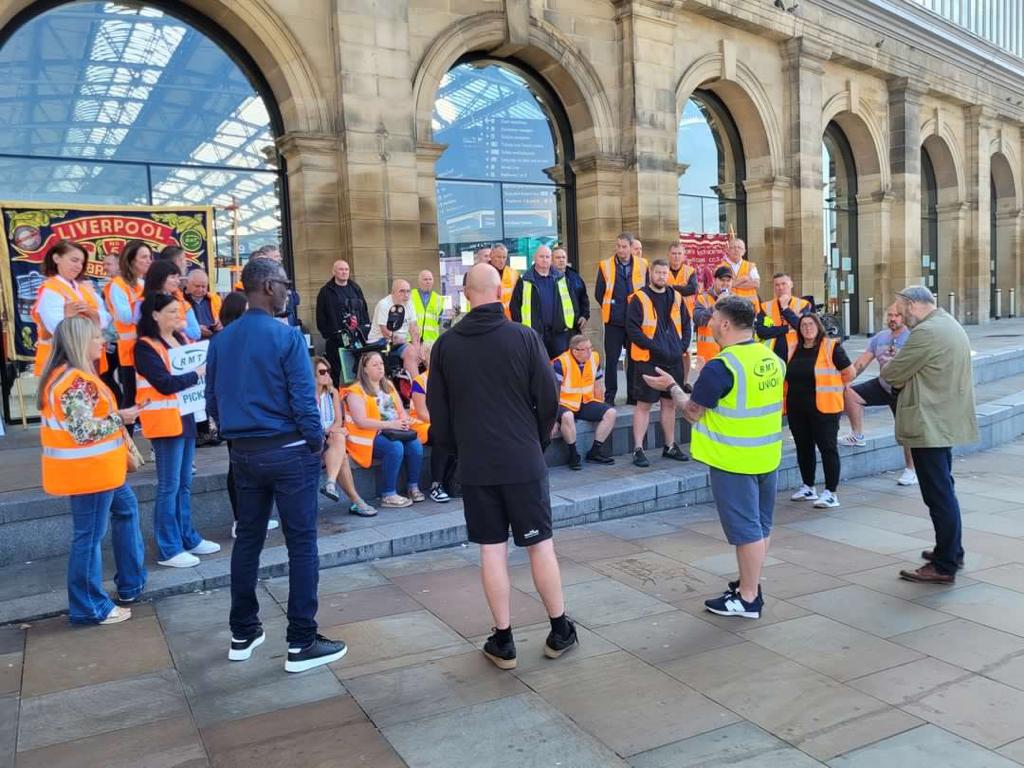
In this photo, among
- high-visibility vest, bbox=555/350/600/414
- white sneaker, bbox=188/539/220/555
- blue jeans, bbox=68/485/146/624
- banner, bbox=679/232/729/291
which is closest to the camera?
blue jeans, bbox=68/485/146/624

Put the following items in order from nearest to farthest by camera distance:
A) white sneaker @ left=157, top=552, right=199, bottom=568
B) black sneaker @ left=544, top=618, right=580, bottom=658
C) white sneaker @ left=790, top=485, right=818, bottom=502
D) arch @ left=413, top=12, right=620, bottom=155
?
black sneaker @ left=544, top=618, right=580, bottom=658 < white sneaker @ left=157, top=552, right=199, bottom=568 < white sneaker @ left=790, top=485, right=818, bottom=502 < arch @ left=413, top=12, right=620, bottom=155

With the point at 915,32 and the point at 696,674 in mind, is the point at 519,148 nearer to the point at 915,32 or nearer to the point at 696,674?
the point at 696,674

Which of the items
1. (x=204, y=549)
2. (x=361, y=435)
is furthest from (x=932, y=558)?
(x=204, y=549)

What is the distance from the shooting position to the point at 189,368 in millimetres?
5691

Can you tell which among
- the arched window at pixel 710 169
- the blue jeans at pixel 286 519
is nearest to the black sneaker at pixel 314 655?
the blue jeans at pixel 286 519

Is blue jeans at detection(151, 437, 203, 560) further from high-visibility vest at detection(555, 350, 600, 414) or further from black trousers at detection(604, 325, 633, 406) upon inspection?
black trousers at detection(604, 325, 633, 406)

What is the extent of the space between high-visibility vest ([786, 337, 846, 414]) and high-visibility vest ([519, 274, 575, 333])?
2.87 metres

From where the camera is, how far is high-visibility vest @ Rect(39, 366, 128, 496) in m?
4.57

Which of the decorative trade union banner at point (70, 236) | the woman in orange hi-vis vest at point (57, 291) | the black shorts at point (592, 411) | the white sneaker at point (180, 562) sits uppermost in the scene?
the decorative trade union banner at point (70, 236)

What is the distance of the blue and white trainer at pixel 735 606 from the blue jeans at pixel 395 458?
324cm

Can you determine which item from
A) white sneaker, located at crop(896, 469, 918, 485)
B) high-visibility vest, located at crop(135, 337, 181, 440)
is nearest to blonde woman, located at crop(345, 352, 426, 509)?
high-visibility vest, located at crop(135, 337, 181, 440)

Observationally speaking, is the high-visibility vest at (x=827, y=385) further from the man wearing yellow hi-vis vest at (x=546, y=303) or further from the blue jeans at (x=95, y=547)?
the blue jeans at (x=95, y=547)

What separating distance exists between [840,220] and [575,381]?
623 inches

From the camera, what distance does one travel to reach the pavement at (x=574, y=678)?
331cm
